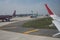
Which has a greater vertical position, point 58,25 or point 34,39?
point 58,25

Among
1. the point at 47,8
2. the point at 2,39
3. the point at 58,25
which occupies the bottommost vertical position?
the point at 2,39

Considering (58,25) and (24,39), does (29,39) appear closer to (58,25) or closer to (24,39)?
(24,39)

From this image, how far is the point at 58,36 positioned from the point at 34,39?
198 centimetres

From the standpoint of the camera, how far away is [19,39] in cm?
1348

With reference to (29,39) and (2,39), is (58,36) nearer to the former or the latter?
(29,39)

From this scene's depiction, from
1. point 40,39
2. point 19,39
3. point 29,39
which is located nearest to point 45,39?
point 40,39

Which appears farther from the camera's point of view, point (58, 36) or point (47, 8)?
point (47, 8)

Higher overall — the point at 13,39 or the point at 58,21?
the point at 58,21

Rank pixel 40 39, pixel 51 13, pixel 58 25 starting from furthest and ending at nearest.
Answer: pixel 51 13
pixel 40 39
pixel 58 25

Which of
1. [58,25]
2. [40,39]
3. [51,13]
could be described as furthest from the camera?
[51,13]

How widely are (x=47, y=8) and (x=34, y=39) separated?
419 cm

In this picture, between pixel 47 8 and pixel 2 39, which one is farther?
pixel 47 8

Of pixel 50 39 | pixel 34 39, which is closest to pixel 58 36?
pixel 50 39

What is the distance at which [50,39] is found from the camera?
13.2 metres
